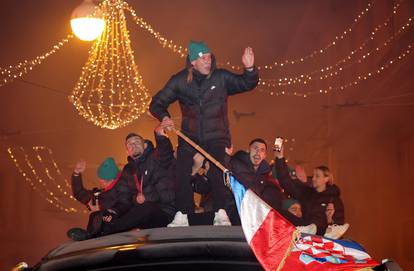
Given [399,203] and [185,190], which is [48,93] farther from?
[185,190]

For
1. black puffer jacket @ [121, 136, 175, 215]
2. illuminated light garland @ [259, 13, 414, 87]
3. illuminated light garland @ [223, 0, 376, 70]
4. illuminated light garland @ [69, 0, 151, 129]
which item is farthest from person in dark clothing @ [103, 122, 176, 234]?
illuminated light garland @ [223, 0, 376, 70]

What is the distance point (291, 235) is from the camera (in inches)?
147

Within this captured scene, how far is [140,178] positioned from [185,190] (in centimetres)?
83

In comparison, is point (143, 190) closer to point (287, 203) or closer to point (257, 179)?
point (257, 179)

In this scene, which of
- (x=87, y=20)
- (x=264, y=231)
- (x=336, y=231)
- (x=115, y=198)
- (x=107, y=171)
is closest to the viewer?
(x=264, y=231)

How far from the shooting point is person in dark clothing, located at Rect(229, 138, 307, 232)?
7.21m

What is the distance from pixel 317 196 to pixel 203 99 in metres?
1.87

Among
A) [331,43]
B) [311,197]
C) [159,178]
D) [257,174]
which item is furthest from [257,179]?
[331,43]

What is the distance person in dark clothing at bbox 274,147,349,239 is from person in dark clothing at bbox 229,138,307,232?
0.13 meters

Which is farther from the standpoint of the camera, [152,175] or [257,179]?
[152,175]

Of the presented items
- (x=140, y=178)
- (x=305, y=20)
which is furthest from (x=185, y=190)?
(x=305, y=20)

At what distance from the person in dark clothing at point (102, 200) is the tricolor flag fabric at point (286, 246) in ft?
5.13

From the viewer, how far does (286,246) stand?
368 centimetres

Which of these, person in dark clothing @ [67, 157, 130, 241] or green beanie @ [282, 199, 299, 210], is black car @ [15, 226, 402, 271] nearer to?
person in dark clothing @ [67, 157, 130, 241]
